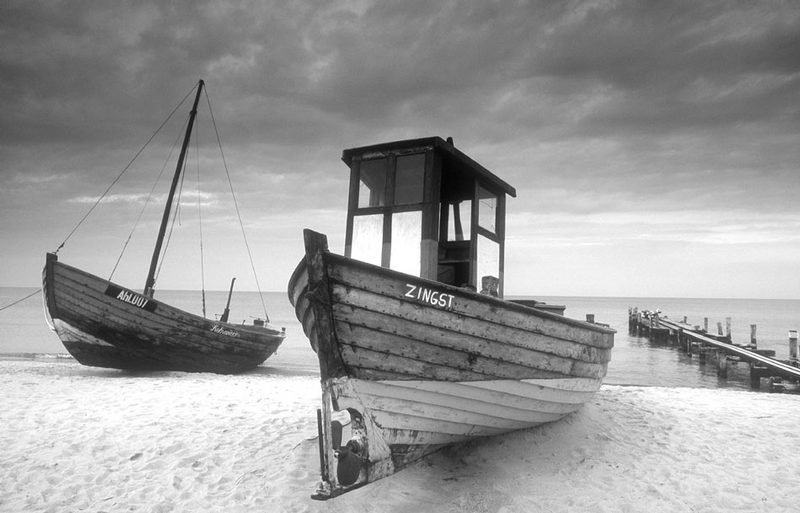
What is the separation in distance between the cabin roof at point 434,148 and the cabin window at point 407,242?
821 mm

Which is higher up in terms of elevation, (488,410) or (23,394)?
(488,410)

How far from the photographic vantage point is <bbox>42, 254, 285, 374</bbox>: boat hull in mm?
10547

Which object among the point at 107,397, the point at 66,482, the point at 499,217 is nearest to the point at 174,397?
the point at 107,397

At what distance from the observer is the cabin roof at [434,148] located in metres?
5.46

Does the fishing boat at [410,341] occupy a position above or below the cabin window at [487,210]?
below

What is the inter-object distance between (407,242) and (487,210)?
60.7 inches

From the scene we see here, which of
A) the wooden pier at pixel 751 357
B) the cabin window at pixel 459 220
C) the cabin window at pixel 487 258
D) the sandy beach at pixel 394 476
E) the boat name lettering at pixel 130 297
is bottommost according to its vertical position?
the sandy beach at pixel 394 476

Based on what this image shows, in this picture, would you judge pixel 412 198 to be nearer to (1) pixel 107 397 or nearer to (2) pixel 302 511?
(2) pixel 302 511

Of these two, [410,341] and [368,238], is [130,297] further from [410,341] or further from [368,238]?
[410,341]

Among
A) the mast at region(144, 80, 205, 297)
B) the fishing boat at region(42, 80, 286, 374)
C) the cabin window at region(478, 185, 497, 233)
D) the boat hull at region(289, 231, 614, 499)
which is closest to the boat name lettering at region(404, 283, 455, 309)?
the boat hull at region(289, 231, 614, 499)

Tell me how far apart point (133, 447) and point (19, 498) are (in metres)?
1.38

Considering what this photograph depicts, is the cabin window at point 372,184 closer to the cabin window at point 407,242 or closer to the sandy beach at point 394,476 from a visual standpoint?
the cabin window at point 407,242

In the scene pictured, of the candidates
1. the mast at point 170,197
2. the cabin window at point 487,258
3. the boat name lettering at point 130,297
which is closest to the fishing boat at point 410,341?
the cabin window at point 487,258

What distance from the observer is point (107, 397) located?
8570 mm
